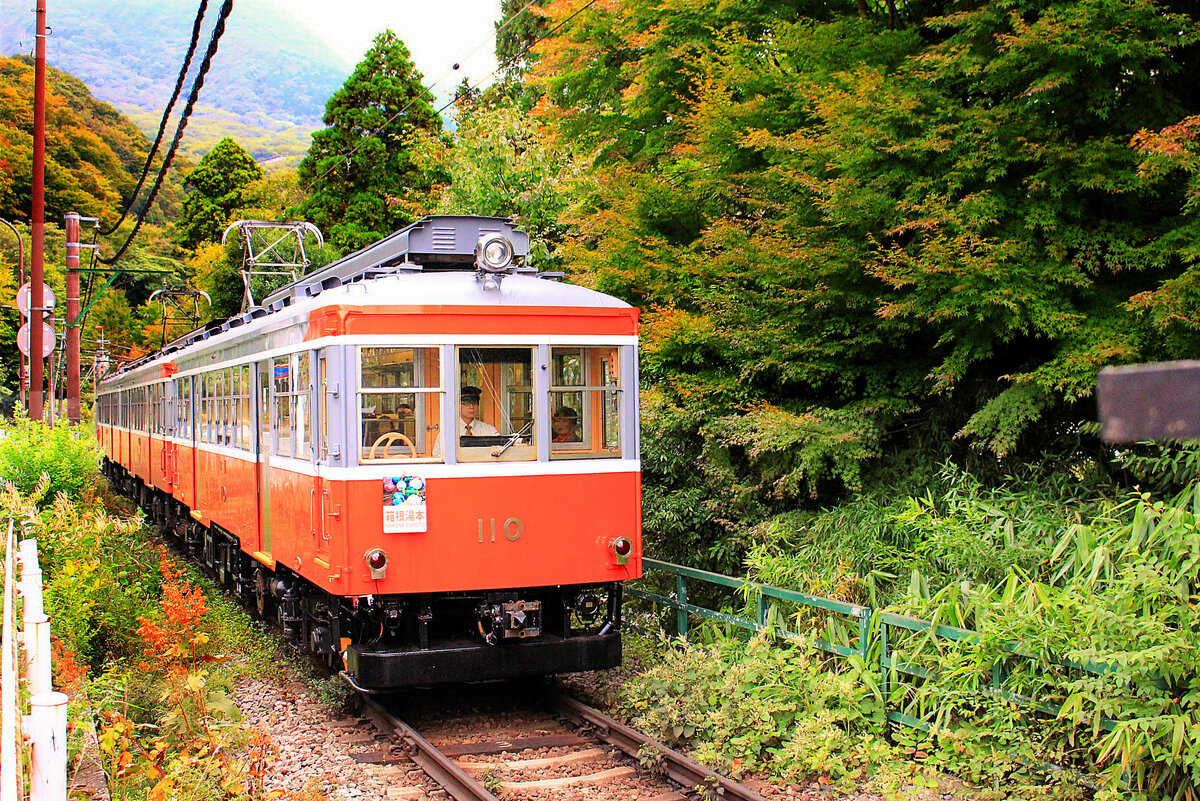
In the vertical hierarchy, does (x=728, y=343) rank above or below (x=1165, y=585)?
above

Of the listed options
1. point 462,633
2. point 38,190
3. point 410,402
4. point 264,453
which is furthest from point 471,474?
point 38,190

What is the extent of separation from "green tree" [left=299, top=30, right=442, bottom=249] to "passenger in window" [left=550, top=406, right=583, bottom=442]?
27.6 meters

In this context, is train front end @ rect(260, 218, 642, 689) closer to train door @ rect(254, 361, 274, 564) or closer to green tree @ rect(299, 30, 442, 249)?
train door @ rect(254, 361, 274, 564)

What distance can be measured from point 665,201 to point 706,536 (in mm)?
3244

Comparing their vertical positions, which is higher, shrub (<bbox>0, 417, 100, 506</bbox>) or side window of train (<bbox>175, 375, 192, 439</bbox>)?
side window of train (<bbox>175, 375, 192, 439</bbox>)

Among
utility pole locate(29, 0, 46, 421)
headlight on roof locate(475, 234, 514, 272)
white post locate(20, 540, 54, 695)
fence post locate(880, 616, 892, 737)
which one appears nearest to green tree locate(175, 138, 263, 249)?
utility pole locate(29, 0, 46, 421)

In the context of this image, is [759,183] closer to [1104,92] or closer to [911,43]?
[911,43]

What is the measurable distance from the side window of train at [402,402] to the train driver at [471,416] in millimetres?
172

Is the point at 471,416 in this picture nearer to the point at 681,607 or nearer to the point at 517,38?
the point at 681,607

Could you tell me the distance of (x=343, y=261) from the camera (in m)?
9.45

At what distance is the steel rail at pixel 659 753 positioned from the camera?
19.7 ft

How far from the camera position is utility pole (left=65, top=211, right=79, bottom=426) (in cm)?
2336

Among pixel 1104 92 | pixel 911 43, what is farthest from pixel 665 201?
pixel 1104 92

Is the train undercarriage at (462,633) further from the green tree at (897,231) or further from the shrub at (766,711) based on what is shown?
the green tree at (897,231)
